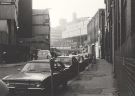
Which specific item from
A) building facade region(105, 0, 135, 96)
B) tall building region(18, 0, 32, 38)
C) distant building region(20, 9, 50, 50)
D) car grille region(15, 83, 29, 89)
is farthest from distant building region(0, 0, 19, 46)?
car grille region(15, 83, 29, 89)

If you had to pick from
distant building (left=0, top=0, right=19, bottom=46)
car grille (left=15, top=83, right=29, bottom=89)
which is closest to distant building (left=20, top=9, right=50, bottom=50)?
distant building (left=0, top=0, right=19, bottom=46)

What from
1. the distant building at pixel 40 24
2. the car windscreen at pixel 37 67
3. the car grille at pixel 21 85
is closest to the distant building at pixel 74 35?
the distant building at pixel 40 24

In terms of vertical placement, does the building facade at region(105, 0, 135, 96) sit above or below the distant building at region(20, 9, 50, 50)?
below

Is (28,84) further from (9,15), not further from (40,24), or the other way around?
(40,24)

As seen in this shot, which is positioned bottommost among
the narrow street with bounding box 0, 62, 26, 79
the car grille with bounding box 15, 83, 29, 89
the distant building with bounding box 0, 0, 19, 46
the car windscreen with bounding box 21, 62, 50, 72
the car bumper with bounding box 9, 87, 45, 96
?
the narrow street with bounding box 0, 62, 26, 79

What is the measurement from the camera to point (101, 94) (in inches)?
582

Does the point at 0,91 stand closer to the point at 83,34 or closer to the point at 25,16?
the point at 25,16

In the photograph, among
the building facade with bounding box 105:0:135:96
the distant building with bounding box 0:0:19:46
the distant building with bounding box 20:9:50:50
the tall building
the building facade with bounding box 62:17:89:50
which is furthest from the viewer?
the building facade with bounding box 62:17:89:50

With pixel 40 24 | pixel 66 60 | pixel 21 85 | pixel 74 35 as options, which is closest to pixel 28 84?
pixel 21 85

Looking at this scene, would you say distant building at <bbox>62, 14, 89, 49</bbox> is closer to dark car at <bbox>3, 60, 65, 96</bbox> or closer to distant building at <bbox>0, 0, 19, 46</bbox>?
distant building at <bbox>0, 0, 19, 46</bbox>

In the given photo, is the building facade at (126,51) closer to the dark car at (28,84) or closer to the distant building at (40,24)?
the dark car at (28,84)

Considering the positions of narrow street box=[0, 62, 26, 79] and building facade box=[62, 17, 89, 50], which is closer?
narrow street box=[0, 62, 26, 79]

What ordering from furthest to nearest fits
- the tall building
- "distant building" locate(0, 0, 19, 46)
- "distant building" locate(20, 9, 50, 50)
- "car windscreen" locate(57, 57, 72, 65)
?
"distant building" locate(20, 9, 50, 50)
the tall building
"distant building" locate(0, 0, 19, 46)
"car windscreen" locate(57, 57, 72, 65)

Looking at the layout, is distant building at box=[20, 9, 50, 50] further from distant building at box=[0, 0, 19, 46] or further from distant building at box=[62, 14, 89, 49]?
distant building at box=[62, 14, 89, 49]
